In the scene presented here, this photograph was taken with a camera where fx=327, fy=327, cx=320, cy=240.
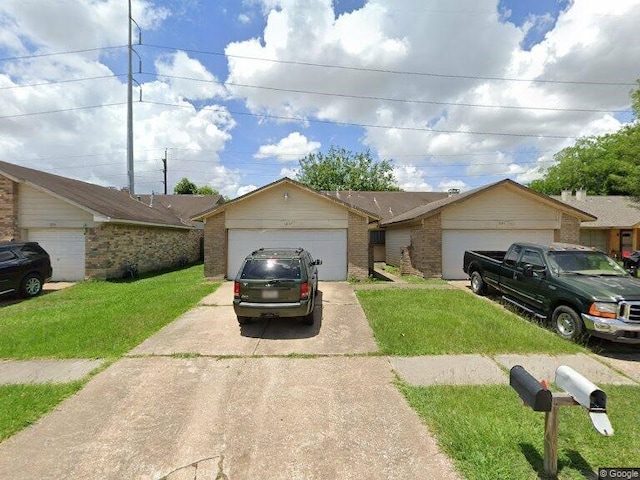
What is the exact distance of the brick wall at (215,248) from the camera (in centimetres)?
1332

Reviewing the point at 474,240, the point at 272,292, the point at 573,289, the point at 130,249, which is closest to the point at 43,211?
the point at 130,249

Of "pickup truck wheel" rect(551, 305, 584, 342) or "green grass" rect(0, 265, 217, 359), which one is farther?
"pickup truck wheel" rect(551, 305, 584, 342)

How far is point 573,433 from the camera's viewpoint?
10.8 feet

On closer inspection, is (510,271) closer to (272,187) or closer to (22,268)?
(272,187)

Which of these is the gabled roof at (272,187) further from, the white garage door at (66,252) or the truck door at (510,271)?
the truck door at (510,271)

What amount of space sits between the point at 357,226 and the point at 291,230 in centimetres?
273

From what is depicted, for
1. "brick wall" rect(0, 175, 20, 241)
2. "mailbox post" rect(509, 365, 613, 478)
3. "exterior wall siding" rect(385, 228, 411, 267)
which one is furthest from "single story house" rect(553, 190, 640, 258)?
"brick wall" rect(0, 175, 20, 241)

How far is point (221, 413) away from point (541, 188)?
52.5 metres

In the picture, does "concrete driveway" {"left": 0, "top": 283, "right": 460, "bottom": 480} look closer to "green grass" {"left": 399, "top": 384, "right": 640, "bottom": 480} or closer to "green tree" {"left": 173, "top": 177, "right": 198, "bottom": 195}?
"green grass" {"left": 399, "top": 384, "right": 640, "bottom": 480}

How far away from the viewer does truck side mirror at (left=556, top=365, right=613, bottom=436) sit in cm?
229

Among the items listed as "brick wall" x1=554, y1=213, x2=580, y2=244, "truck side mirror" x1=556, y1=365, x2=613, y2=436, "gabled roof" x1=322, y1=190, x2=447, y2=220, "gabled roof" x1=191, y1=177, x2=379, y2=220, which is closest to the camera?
"truck side mirror" x1=556, y1=365, x2=613, y2=436

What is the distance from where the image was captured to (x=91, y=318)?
767cm

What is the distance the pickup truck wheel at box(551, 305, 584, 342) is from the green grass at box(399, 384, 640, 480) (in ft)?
6.56

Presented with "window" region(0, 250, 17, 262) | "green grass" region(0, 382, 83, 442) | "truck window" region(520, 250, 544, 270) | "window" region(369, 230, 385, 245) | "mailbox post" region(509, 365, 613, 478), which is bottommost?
"green grass" region(0, 382, 83, 442)
